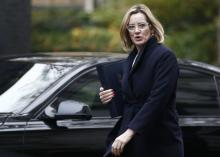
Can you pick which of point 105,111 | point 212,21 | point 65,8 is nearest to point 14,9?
point 105,111

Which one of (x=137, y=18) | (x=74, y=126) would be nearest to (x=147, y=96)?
(x=137, y=18)

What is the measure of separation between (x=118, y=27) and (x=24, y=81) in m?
11.9

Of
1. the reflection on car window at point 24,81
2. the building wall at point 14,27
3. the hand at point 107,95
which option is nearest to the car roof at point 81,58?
the reflection on car window at point 24,81

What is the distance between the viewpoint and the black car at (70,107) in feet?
16.4

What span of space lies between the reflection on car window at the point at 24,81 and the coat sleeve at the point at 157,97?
1234 mm

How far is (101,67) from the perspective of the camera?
463 centimetres

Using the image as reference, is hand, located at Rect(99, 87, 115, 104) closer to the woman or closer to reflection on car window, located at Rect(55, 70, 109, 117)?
the woman

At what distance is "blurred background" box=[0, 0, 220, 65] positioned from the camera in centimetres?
1559

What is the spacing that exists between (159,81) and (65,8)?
70.9 feet

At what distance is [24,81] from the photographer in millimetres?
5473

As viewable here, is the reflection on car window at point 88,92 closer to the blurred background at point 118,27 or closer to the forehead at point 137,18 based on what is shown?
the forehead at point 137,18

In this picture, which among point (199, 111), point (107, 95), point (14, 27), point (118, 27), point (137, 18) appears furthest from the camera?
point (118, 27)

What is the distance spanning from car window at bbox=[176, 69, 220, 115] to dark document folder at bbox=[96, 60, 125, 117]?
112 centimetres

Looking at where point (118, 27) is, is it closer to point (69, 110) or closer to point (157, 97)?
point (69, 110)
